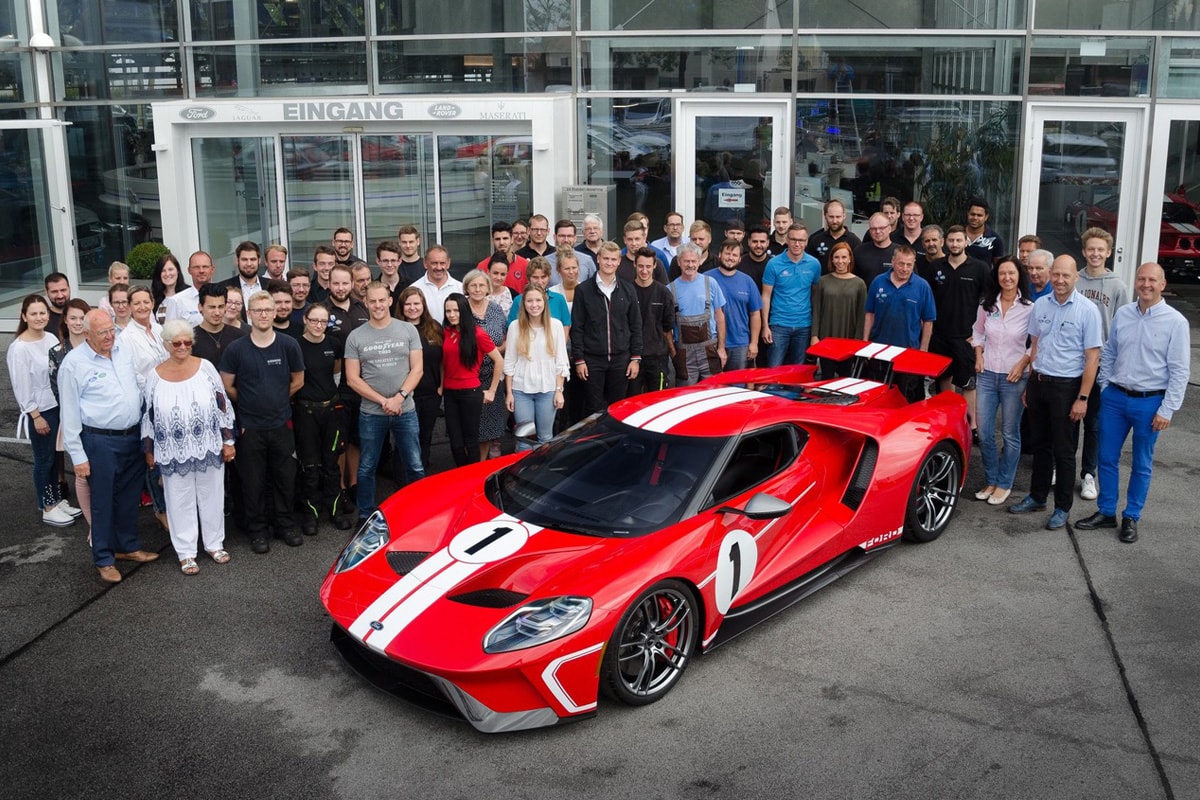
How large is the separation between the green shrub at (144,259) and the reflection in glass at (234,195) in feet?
2.71

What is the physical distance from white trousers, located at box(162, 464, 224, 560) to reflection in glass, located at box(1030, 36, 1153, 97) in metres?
10.6

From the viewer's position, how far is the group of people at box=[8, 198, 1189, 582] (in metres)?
7.51

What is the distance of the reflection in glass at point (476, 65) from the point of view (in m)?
14.4

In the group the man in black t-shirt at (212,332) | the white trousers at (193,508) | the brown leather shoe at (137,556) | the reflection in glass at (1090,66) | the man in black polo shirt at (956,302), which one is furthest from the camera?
the reflection in glass at (1090,66)

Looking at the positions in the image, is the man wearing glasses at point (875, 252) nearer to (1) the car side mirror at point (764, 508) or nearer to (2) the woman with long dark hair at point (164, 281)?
(1) the car side mirror at point (764, 508)

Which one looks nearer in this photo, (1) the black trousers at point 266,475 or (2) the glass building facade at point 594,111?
(1) the black trousers at point 266,475

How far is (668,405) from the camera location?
7.05 m

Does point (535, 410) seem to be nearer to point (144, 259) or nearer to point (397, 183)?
point (397, 183)

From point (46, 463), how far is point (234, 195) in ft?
25.1

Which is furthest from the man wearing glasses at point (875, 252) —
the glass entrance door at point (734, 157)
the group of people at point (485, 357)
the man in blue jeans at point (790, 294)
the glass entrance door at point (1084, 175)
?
the glass entrance door at point (1084, 175)

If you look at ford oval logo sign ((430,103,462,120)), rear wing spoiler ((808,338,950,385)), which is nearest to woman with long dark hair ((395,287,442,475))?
rear wing spoiler ((808,338,950,385))

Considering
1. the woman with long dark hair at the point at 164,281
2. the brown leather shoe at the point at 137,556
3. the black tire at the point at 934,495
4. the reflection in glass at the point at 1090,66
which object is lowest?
the brown leather shoe at the point at 137,556

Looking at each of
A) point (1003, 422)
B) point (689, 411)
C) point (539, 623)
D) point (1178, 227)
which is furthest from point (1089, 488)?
point (1178, 227)

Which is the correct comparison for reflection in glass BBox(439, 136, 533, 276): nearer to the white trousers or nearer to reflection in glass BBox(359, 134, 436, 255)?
reflection in glass BBox(359, 134, 436, 255)
